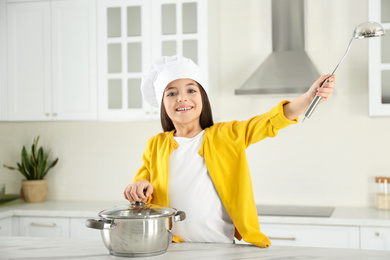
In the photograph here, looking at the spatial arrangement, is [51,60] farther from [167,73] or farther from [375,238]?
[375,238]

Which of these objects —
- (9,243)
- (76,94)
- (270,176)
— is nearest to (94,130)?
(76,94)

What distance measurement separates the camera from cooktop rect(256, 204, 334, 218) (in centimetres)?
316

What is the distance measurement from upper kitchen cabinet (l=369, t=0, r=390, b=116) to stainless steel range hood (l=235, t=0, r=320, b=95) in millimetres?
346

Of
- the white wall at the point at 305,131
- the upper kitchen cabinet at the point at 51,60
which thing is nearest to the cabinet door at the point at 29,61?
the upper kitchen cabinet at the point at 51,60

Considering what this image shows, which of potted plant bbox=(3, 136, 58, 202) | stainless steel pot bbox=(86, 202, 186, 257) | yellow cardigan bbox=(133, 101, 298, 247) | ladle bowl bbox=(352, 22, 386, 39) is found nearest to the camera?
stainless steel pot bbox=(86, 202, 186, 257)

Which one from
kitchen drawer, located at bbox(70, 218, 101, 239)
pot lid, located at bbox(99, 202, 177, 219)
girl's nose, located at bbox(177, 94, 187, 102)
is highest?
girl's nose, located at bbox(177, 94, 187, 102)

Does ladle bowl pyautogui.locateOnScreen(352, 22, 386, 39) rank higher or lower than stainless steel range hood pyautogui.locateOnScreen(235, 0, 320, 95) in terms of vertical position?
lower

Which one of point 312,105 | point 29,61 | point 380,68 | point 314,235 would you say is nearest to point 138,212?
point 312,105

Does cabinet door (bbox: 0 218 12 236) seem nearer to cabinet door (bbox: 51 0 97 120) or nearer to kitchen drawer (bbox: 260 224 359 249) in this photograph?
cabinet door (bbox: 51 0 97 120)

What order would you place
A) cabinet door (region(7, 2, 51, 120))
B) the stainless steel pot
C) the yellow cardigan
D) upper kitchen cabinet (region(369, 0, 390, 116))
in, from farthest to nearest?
1. cabinet door (region(7, 2, 51, 120))
2. upper kitchen cabinet (region(369, 0, 390, 116))
3. the yellow cardigan
4. the stainless steel pot

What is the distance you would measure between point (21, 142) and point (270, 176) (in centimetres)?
192

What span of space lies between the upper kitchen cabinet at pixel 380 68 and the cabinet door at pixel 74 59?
176 cm

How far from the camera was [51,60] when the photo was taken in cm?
359

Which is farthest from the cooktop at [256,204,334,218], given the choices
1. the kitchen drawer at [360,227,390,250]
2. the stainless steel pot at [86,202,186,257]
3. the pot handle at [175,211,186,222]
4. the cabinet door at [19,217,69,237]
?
the stainless steel pot at [86,202,186,257]
